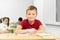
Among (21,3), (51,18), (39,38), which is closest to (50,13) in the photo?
(51,18)

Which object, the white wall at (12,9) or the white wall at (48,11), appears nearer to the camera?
the white wall at (48,11)

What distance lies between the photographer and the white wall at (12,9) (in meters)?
6.20

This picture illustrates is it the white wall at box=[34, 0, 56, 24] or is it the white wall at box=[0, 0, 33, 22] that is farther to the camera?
the white wall at box=[0, 0, 33, 22]

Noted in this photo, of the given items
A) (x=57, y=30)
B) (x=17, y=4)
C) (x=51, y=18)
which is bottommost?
(x=57, y=30)

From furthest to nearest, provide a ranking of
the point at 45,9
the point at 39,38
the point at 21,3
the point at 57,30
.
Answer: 1. the point at 21,3
2. the point at 45,9
3. the point at 57,30
4. the point at 39,38

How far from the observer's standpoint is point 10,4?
6441 mm

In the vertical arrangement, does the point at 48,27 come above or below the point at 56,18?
below

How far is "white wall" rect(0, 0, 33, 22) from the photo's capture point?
6195mm

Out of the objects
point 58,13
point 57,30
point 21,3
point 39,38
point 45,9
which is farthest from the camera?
point 21,3

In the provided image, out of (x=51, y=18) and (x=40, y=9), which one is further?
(x=40, y=9)

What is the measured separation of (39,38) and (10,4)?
5622 millimetres

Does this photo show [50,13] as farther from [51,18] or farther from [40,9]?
[40,9]

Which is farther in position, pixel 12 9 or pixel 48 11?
pixel 12 9

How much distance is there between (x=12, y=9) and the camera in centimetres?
638
